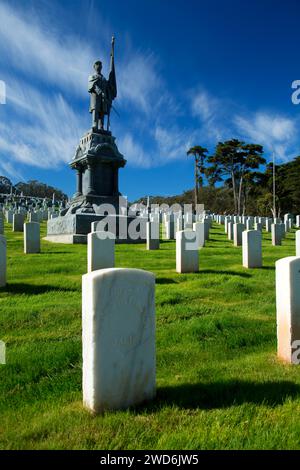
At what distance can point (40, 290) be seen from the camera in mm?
6215

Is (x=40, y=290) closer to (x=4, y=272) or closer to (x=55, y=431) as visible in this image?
(x=4, y=272)

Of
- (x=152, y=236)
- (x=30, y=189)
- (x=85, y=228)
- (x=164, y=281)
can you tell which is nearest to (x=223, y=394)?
(x=164, y=281)

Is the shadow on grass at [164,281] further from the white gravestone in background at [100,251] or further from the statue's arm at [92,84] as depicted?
the statue's arm at [92,84]

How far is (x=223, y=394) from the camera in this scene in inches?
110

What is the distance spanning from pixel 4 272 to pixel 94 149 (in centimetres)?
1224

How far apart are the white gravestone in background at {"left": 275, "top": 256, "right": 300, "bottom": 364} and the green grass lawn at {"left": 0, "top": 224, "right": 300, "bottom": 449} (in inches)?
7.6

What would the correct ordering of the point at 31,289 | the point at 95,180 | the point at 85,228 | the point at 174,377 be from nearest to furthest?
the point at 174,377 < the point at 31,289 < the point at 85,228 < the point at 95,180

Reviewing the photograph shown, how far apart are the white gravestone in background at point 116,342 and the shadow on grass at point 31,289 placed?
12.2ft

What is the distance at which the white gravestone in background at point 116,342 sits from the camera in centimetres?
258

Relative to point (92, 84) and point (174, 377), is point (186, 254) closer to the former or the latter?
point (174, 377)

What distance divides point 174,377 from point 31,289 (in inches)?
151

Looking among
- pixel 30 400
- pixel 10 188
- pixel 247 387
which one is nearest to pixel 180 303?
pixel 247 387

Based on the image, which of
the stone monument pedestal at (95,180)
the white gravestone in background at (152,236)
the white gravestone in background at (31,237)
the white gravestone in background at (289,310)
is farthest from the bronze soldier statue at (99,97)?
the white gravestone in background at (289,310)

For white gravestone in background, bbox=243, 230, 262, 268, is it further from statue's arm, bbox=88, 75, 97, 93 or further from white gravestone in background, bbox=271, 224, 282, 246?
statue's arm, bbox=88, 75, 97, 93
